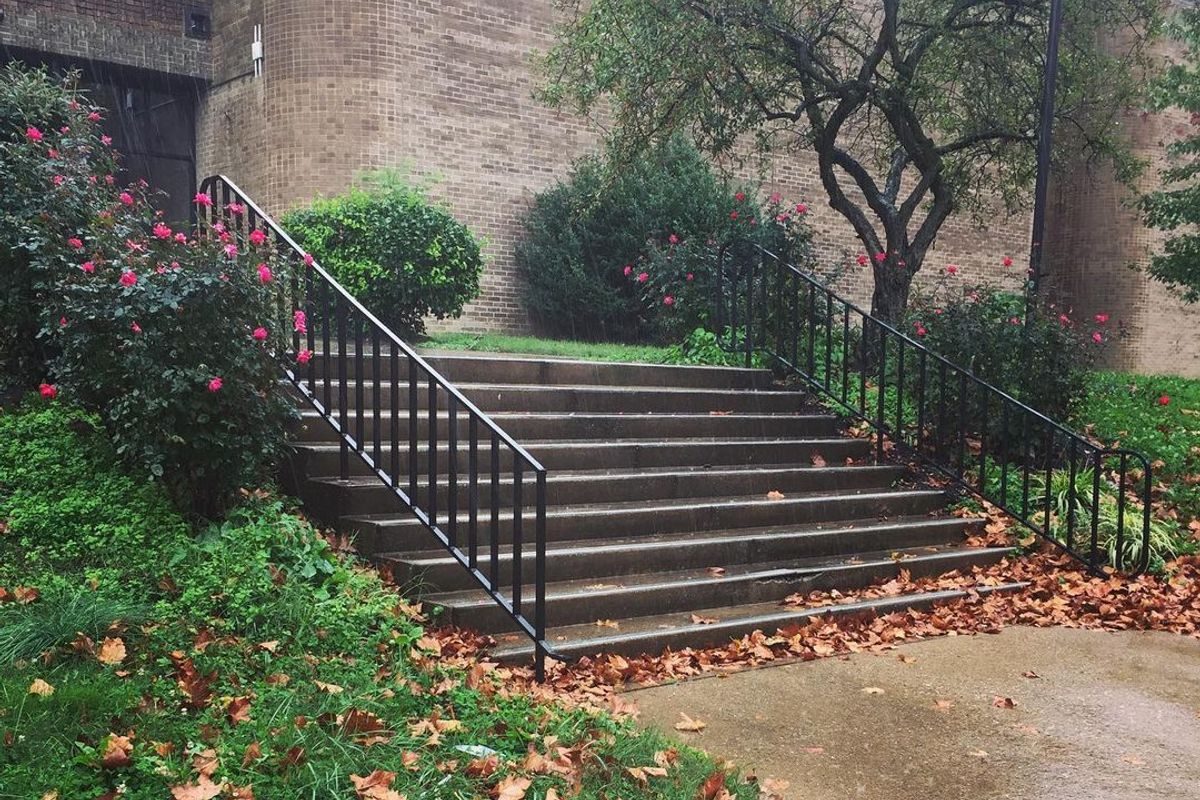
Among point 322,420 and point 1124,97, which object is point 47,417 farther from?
point 1124,97

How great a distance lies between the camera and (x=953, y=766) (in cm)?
382

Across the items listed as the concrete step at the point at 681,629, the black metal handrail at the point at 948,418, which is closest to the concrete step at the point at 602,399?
the black metal handrail at the point at 948,418

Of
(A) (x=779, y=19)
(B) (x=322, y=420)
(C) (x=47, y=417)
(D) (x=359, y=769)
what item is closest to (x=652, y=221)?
(A) (x=779, y=19)

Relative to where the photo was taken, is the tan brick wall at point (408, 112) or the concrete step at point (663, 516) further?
the tan brick wall at point (408, 112)

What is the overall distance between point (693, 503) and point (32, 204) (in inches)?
162

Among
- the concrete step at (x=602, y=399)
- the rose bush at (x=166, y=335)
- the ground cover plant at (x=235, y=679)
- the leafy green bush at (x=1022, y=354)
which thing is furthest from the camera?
the leafy green bush at (x=1022, y=354)

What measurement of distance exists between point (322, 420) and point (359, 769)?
3171 mm

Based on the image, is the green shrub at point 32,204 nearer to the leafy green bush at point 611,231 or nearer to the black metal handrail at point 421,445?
the black metal handrail at point 421,445

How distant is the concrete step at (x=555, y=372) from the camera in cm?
678

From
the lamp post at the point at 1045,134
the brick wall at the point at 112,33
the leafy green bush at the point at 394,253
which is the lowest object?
the leafy green bush at the point at 394,253

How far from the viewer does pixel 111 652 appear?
3.60 metres

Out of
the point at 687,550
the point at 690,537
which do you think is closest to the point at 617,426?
the point at 690,537

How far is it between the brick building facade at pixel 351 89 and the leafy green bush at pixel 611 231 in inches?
18.6

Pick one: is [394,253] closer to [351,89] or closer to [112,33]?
[351,89]
